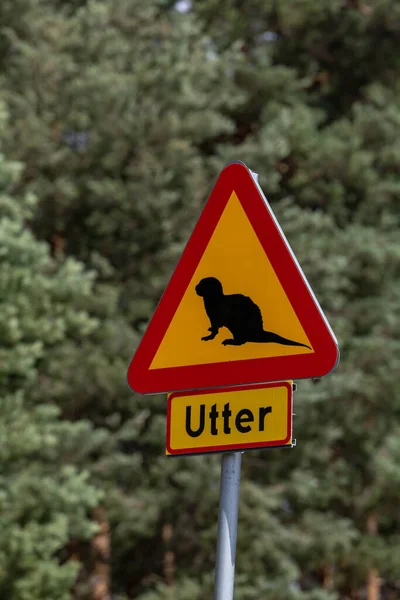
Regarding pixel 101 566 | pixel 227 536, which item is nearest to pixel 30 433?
pixel 101 566

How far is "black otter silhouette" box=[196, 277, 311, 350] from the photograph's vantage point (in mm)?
2871

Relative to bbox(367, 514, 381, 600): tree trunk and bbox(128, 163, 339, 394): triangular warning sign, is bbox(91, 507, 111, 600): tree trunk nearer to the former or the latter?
bbox(367, 514, 381, 600): tree trunk

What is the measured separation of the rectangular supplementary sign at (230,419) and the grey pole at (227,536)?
0.13 meters

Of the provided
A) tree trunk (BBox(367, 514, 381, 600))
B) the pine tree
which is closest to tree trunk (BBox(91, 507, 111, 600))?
the pine tree

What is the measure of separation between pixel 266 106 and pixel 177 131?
3.39m

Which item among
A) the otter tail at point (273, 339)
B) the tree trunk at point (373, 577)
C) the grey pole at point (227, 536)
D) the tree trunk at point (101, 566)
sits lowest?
the grey pole at point (227, 536)

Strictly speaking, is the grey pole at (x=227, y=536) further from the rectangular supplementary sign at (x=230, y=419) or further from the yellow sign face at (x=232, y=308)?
the yellow sign face at (x=232, y=308)

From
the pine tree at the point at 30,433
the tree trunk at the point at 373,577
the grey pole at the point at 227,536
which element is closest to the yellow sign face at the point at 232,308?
the grey pole at the point at 227,536

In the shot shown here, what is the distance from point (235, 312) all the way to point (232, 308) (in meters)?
0.02

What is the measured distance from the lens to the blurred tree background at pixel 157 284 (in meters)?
12.9

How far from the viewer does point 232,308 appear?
2873 millimetres

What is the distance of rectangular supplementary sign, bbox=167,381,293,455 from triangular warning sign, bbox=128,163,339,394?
3 centimetres

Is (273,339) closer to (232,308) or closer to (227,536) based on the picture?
(232,308)

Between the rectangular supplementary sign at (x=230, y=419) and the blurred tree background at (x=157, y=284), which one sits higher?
the blurred tree background at (x=157, y=284)
